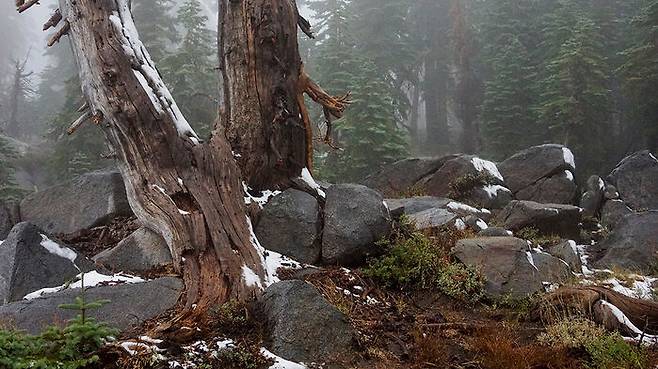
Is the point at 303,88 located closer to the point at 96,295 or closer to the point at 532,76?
the point at 96,295

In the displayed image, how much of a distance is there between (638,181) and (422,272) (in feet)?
43.3

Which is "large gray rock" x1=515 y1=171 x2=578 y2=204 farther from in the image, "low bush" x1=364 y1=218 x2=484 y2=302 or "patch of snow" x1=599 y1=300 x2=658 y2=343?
"patch of snow" x1=599 y1=300 x2=658 y2=343

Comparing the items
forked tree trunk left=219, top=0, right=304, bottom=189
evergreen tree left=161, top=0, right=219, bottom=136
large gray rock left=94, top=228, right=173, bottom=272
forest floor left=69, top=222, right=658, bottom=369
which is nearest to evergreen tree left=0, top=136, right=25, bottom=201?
evergreen tree left=161, top=0, right=219, bottom=136

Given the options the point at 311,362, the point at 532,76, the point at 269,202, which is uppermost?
the point at 532,76

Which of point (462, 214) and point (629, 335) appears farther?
point (462, 214)

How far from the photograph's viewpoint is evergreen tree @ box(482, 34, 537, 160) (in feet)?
77.8

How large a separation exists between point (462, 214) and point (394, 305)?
4.49 meters

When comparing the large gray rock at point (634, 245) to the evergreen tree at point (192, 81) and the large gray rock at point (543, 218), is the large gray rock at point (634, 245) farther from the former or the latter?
the evergreen tree at point (192, 81)

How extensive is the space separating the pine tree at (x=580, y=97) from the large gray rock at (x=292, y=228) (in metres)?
17.0

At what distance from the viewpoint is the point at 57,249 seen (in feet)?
20.1

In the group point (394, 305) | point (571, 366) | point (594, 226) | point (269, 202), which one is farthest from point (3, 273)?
point (594, 226)

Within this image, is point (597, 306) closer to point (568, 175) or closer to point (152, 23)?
point (568, 175)

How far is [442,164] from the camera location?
52.0ft

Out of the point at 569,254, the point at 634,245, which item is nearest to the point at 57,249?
the point at 569,254
